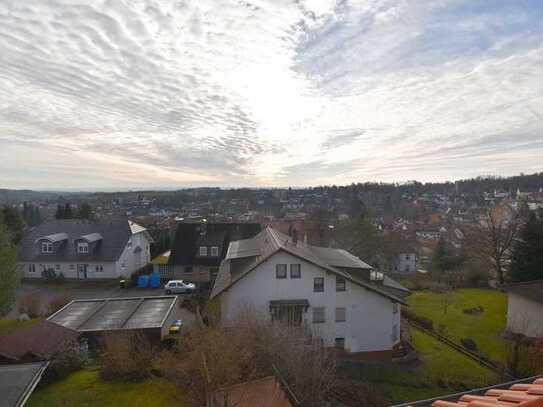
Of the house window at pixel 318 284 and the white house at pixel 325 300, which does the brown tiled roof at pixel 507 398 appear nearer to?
the white house at pixel 325 300

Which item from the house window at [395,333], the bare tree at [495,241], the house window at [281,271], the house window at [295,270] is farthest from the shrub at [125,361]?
the bare tree at [495,241]

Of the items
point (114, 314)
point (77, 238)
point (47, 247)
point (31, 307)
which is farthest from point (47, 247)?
point (114, 314)

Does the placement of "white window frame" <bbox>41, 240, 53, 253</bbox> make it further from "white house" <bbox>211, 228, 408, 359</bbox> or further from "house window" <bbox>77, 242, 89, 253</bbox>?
"white house" <bbox>211, 228, 408, 359</bbox>

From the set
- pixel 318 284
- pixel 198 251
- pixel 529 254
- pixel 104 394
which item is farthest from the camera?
pixel 198 251

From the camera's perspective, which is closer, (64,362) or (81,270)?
(64,362)

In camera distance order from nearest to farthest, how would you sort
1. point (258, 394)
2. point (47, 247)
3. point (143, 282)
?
1. point (258, 394)
2. point (143, 282)
3. point (47, 247)

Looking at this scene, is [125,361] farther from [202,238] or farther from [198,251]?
[202,238]

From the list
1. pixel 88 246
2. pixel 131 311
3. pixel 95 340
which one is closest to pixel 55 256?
pixel 88 246
